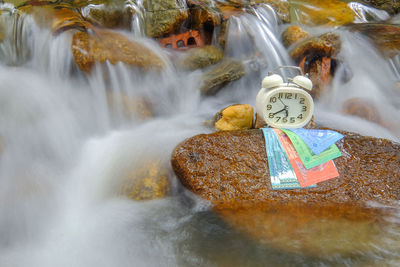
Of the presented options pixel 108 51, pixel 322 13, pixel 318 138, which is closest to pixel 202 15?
pixel 108 51

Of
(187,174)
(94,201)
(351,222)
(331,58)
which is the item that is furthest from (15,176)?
(331,58)

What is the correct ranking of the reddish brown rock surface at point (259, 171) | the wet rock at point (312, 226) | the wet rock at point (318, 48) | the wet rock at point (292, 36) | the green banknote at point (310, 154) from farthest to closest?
the wet rock at point (292, 36), the wet rock at point (318, 48), the green banknote at point (310, 154), the reddish brown rock surface at point (259, 171), the wet rock at point (312, 226)

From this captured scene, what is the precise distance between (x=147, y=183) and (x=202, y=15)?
4319 mm

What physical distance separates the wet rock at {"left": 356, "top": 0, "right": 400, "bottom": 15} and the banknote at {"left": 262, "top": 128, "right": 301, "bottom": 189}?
8966 millimetres

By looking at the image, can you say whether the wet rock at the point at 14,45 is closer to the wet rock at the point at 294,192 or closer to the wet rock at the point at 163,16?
the wet rock at the point at 163,16

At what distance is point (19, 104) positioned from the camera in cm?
359

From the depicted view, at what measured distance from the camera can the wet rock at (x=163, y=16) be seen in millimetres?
5539

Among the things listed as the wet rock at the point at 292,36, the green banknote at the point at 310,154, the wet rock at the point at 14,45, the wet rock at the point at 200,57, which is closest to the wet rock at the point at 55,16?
the wet rock at the point at 14,45

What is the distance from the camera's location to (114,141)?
379 cm

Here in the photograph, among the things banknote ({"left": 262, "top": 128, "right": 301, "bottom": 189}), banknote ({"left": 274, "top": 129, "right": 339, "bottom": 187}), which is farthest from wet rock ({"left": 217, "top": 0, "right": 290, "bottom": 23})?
banknote ({"left": 274, "top": 129, "right": 339, "bottom": 187})

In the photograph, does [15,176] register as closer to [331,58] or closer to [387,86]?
[331,58]

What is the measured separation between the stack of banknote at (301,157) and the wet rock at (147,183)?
1147 millimetres

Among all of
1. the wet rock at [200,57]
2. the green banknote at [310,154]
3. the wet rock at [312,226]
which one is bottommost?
the wet rock at [312,226]

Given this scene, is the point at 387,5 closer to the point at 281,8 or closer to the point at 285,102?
the point at 281,8
